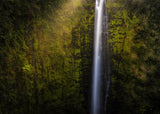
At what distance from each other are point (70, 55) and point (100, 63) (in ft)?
2.25

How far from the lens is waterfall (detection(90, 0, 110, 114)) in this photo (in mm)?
2258

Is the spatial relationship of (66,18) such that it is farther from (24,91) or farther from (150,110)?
(150,110)

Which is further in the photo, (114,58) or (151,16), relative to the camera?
(114,58)

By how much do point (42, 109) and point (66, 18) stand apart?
6.49ft

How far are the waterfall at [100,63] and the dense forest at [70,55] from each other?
105 millimetres

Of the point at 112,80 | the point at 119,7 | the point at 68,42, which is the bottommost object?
the point at 112,80

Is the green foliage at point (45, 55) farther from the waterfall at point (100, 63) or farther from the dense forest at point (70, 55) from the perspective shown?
the waterfall at point (100, 63)

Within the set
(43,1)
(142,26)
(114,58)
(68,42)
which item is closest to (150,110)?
(114,58)

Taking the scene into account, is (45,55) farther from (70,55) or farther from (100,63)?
(100,63)

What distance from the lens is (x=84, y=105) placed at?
248 centimetres

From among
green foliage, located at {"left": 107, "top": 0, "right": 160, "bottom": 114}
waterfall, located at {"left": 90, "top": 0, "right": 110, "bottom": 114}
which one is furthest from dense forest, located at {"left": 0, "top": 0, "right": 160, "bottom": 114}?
waterfall, located at {"left": 90, "top": 0, "right": 110, "bottom": 114}

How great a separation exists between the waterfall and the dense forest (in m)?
0.10

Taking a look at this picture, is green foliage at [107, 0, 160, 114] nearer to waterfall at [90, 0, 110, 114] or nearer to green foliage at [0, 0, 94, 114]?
waterfall at [90, 0, 110, 114]

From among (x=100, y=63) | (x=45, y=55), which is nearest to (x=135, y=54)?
(x=100, y=63)
